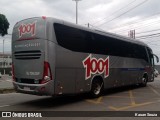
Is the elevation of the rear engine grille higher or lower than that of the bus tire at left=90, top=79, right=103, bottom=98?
higher

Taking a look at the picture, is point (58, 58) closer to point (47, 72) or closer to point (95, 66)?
point (47, 72)

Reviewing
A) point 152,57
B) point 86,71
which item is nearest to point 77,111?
point 86,71

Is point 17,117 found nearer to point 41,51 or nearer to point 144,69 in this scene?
point 41,51

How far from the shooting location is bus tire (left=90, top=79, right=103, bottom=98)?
13.7 meters

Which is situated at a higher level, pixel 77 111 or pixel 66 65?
pixel 66 65

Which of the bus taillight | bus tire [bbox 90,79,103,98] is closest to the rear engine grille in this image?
the bus taillight

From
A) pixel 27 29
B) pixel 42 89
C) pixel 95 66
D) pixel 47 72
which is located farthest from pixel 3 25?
pixel 42 89

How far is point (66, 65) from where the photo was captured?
11.6 m

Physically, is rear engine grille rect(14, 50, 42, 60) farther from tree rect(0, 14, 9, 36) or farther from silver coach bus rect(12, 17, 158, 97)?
tree rect(0, 14, 9, 36)

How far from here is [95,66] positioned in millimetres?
13766

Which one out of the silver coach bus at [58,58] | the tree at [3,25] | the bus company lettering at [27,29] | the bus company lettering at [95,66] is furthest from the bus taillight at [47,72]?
the tree at [3,25]

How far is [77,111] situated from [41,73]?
6.92 feet

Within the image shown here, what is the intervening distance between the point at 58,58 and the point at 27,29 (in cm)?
185

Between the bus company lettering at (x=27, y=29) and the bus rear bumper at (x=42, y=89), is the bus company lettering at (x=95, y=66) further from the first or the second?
the bus company lettering at (x=27, y=29)
